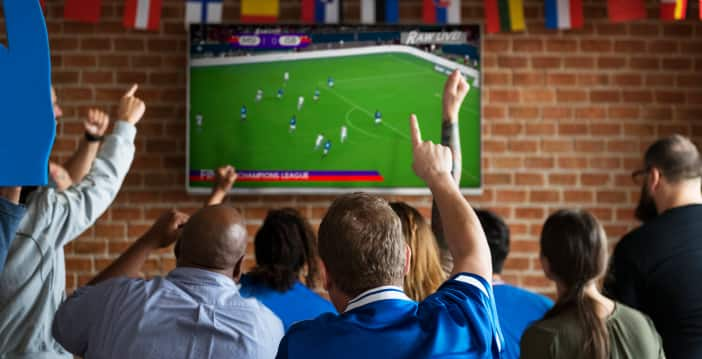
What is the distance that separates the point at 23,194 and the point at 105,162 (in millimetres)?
263

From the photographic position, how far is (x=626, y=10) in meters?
3.48

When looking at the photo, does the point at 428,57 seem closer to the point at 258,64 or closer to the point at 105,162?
the point at 258,64

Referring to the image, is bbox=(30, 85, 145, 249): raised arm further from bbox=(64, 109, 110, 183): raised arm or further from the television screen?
the television screen

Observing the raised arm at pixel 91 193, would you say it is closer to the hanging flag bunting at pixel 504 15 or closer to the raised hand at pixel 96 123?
the raised hand at pixel 96 123

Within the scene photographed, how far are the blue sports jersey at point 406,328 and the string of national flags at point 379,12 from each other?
2420mm

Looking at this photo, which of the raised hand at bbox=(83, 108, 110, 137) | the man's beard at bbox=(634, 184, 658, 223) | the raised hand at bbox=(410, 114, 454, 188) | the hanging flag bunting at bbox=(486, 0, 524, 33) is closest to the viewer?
the raised hand at bbox=(410, 114, 454, 188)

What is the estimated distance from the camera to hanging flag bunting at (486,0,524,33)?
3510 millimetres

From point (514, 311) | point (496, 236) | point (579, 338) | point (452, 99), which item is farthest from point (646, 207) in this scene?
point (452, 99)

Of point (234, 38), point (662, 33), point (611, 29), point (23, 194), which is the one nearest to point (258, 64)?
point (234, 38)

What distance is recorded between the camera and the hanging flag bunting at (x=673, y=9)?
341 cm

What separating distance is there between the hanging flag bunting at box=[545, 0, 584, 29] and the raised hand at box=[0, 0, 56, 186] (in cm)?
268

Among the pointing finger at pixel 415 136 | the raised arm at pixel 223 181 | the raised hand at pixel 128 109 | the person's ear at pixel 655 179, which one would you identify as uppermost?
the raised hand at pixel 128 109

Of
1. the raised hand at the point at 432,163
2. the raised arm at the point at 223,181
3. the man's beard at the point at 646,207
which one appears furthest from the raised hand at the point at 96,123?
the man's beard at the point at 646,207

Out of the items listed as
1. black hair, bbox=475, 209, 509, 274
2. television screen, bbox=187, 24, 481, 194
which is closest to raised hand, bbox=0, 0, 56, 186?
black hair, bbox=475, 209, 509, 274
